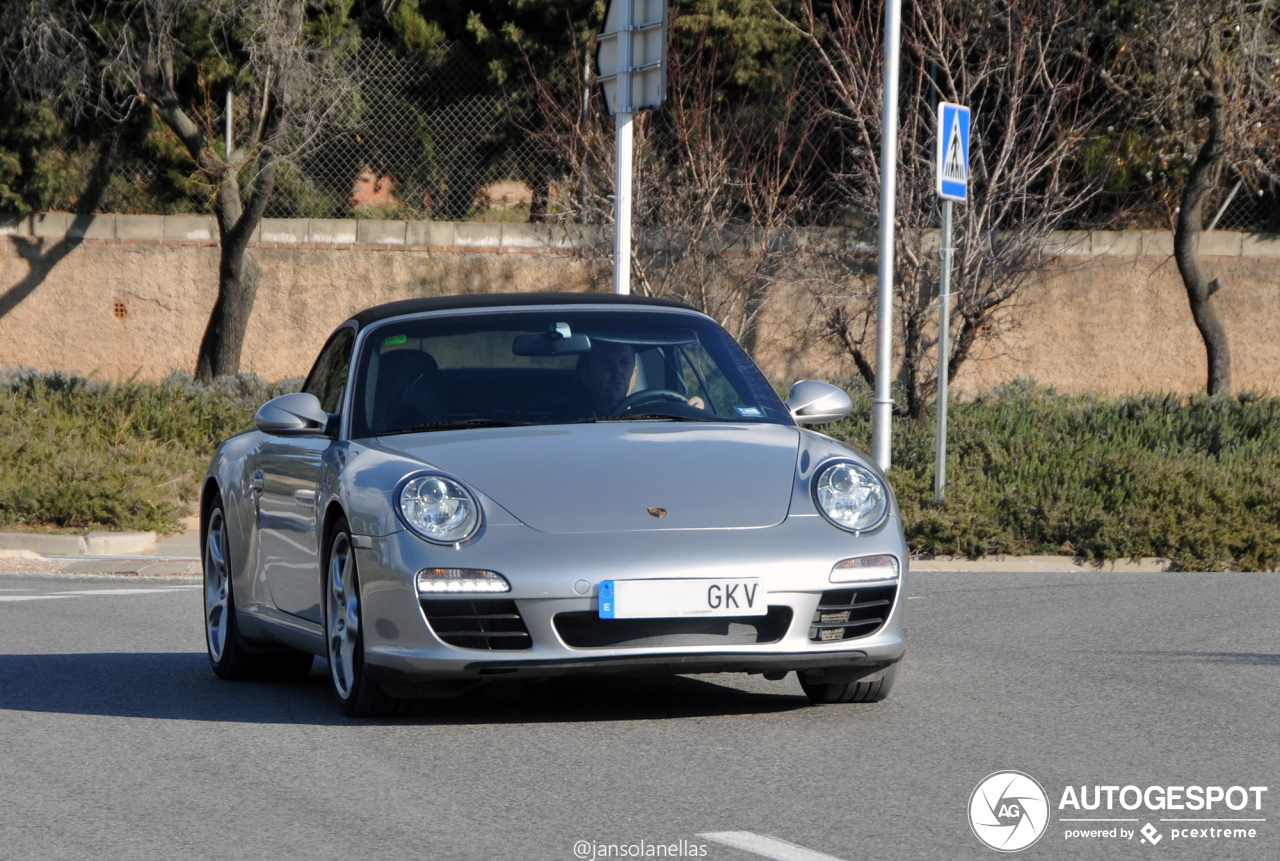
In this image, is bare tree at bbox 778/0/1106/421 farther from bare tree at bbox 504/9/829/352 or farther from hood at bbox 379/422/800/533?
hood at bbox 379/422/800/533

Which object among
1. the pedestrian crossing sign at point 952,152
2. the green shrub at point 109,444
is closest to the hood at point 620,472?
the pedestrian crossing sign at point 952,152

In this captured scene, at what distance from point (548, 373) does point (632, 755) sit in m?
1.76

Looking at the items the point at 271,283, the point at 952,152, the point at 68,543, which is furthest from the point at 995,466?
the point at 271,283

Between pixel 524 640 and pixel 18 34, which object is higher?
pixel 18 34

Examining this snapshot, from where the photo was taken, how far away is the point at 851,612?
20.2 ft

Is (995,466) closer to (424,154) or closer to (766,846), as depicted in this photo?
(424,154)

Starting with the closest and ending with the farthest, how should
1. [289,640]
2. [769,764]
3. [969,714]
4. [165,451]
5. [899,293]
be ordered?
[769,764] < [969,714] < [289,640] < [165,451] < [899,293]

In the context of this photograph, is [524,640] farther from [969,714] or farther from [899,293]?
[899,293]

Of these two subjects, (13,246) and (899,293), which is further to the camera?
(13,246)

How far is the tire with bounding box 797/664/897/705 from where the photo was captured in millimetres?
6672

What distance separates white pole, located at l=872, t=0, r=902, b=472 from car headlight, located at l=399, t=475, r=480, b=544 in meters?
7.98

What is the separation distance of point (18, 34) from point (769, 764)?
680 inches

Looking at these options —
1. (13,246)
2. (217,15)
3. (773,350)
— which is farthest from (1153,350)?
(13,246)

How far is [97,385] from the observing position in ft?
59.7
